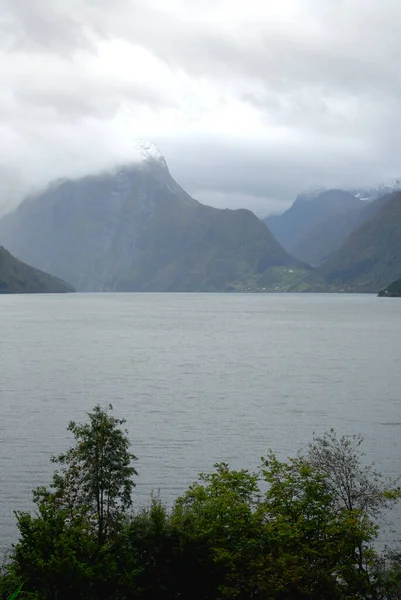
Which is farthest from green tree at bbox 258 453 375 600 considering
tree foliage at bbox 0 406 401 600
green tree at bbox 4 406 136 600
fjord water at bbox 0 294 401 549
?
fjord water at bbox 0 294 401 549

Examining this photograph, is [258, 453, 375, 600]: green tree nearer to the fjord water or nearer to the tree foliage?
the tree foliage

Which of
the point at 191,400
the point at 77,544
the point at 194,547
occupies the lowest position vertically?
the point at 194,547

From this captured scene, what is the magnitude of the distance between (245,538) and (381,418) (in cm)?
5365

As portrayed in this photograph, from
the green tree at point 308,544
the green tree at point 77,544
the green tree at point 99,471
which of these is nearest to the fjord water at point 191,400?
the green tree at point 99,471

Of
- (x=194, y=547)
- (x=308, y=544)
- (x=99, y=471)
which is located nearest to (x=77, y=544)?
(x=194, y=547)

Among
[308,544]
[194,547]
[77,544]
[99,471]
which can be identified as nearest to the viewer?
[77,544]

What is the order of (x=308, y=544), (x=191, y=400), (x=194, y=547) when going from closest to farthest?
(x=194, y=547)
(x=308, y=544)
(x=191, y=400)

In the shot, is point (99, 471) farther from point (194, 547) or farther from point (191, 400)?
point (191, 400)

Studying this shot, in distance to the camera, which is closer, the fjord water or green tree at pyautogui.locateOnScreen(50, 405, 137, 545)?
green tree at pyautogui.locateOnScreen(50, 405, 137, 545)

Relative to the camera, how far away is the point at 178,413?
91500mm

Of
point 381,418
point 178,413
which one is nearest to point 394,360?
point 381,418

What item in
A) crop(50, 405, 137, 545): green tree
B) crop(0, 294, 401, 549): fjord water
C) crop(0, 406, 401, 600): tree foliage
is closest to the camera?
crop(0, 406, 401, 600): tree foliage

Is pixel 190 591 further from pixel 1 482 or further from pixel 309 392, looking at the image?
pixel 309 392

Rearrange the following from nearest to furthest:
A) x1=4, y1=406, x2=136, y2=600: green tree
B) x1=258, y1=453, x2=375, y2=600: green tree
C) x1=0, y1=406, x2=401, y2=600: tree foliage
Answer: x1=4, y1=406, x2=136, y2=600: green tree → x1=0, y1=406, x2=401, y2=600: tree foliage → x1=258, y1=453, x2=375, y2=600: green tree
